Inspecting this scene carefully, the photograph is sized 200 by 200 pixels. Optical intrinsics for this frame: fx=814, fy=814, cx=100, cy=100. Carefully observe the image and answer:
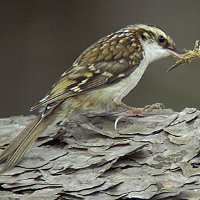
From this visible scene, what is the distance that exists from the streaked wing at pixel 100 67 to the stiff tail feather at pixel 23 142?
0.05 metres

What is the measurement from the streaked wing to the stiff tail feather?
0.17ft

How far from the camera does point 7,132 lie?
6.87ft

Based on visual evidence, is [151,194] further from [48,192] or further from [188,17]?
[188,17]

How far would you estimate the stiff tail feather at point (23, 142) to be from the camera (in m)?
1.91

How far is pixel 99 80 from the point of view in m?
2.12

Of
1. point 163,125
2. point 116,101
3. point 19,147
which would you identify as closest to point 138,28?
point 116,101

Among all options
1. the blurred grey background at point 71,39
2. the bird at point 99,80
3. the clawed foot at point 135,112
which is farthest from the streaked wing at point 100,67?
the blurred grey background at point 71,39

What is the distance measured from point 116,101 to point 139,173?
0.39m

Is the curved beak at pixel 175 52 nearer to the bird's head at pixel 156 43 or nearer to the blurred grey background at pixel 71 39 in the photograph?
the bird's head at pixel 156 43

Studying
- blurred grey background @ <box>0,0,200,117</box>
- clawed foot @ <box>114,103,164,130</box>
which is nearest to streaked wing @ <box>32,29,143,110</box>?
clawed foot @ <box>114,103,164,130</box>

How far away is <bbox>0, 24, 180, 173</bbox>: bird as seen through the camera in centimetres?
200

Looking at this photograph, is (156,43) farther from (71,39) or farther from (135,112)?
(71,39)

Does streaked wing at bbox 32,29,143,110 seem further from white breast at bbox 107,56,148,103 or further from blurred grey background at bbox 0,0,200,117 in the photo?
blurred grey background at bbox 0,0,200,117

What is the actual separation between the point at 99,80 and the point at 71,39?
822mm
